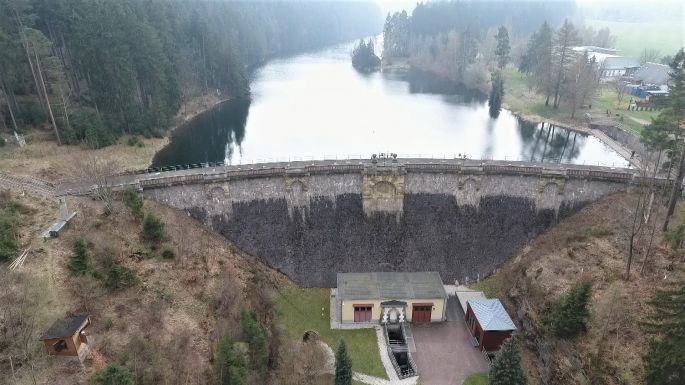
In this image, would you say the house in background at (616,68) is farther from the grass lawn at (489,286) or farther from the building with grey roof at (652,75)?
the grass lawn at (489,286)

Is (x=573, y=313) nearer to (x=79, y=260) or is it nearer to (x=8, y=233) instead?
(x=79, y=260)

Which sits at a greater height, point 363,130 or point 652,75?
point 652,75

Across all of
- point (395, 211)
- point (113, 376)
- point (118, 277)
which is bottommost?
point (395, 211)

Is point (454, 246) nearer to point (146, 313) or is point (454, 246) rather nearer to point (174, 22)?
point (146, 313)

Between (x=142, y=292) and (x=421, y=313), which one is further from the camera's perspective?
(x=421, y=313)

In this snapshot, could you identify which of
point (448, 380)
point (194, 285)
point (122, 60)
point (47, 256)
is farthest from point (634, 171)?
point (122, 60)

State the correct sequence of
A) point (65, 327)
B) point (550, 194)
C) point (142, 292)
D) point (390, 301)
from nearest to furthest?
point (65, 327) → point (142, 292) → point (390, 301) → point (550, 194)

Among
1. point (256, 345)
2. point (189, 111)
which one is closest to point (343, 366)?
point (256, 345)
